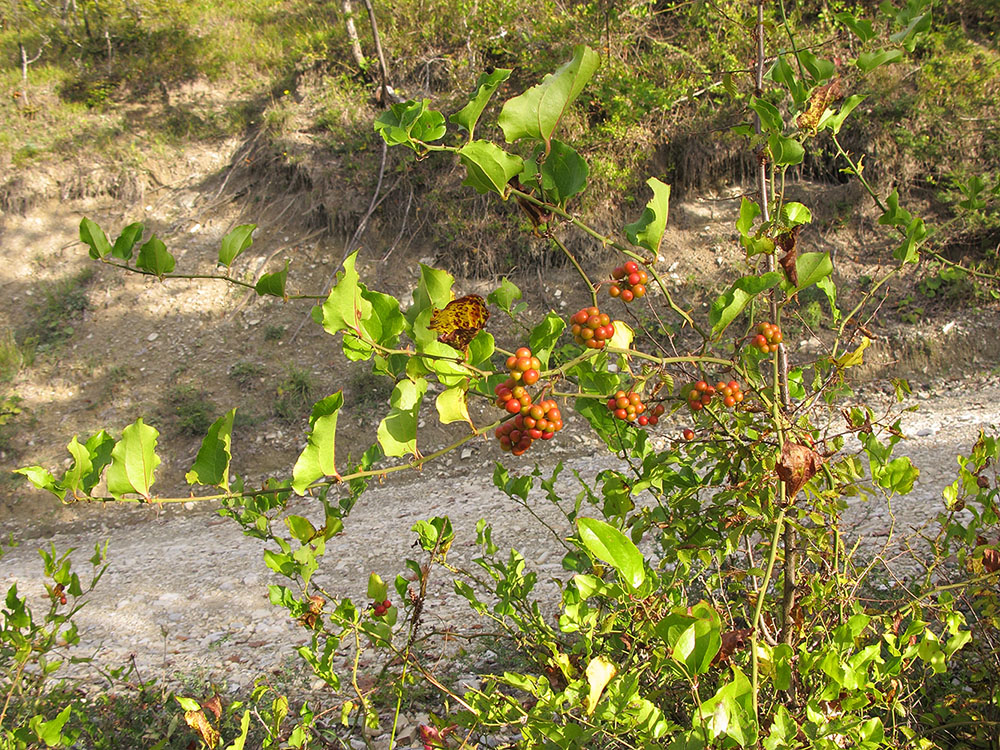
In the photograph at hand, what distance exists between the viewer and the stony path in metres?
3.14

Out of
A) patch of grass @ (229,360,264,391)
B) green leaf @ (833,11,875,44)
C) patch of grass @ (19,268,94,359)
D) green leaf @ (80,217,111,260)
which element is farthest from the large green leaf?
patch of grass @ (19,268,94,359)

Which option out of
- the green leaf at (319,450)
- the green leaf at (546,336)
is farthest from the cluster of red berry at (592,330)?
the green leaf at (319,450)

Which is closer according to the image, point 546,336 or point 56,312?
point 546,336

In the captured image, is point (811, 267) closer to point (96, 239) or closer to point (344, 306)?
point (344, 306)

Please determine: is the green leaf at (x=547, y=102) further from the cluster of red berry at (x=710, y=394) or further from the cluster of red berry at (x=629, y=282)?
the cluster of red berry at (x=710, y=394)

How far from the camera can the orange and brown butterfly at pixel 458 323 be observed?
3.21ft

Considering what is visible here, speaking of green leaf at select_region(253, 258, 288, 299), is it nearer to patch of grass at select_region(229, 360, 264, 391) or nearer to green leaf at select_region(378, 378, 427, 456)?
green leaf at select_region(378, 378, 427, 456)

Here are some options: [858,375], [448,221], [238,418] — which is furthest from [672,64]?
[238,418]

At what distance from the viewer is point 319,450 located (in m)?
1.02

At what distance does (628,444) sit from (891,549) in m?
2.01

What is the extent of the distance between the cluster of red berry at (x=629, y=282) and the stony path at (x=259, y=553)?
6.83ft

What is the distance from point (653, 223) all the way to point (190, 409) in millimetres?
6636

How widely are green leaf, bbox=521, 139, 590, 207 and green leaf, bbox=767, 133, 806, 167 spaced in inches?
17.0

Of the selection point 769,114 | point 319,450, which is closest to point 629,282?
point 769,114
